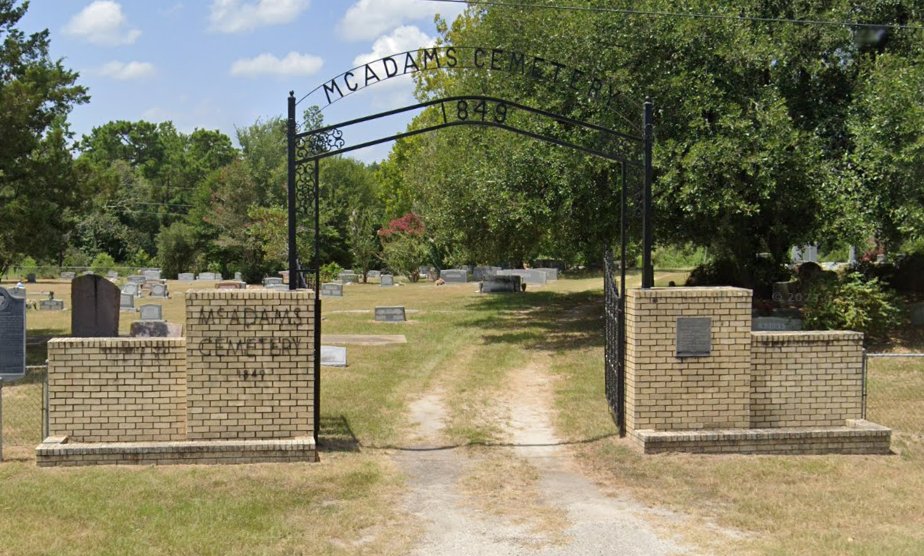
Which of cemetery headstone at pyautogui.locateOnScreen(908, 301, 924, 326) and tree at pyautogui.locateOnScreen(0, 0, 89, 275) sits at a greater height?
tree at pyautogui.locateOnScreen(0, 0, 89, 275)

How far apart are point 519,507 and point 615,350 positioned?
311cm

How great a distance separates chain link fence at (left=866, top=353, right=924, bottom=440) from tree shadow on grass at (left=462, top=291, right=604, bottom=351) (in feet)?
17.6

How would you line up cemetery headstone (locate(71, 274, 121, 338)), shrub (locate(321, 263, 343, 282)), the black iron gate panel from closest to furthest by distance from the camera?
the black iron gate panel < cemetery headstone (locate(71, 274, 121, 338)) < shrub (locate(321, 263, 343, 282))

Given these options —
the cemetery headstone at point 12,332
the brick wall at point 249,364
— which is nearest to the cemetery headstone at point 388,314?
the cemetery headstone at point 12,332

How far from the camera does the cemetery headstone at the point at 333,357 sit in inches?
572

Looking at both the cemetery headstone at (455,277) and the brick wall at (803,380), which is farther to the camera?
the cemetery headstone at (455,277)

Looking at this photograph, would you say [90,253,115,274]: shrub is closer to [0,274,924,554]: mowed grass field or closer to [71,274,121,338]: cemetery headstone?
[71,274,121,338]: cemetery headstone

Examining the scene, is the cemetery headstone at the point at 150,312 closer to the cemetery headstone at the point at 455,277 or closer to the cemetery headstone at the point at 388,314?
the cemetery headstone at the point at 388,314

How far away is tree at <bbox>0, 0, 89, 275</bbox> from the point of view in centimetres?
1595

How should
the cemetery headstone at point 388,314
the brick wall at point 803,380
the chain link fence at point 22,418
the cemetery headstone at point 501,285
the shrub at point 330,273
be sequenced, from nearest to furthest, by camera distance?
the chain link fence at point 22,418 < the brick wall at point 803,380 < the cemetery headstone at point 388,314 < the cemetery headstone at point 501,285 < the shrub at point 330,273

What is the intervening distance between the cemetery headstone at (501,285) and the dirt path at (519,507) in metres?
23.6

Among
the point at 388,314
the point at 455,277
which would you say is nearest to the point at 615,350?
the point at 388,314

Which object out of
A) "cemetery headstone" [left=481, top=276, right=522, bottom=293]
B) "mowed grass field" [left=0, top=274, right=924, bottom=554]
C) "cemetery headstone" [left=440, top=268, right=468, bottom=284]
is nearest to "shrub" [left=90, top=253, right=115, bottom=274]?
"cemetery headstone" [left=440, top=268, right=468, bottom=284]

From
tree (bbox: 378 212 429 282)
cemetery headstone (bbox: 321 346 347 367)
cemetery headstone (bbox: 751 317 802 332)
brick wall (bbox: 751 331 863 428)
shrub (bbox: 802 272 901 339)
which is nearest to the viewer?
brick wall (bbox: 751 331 863 428)
